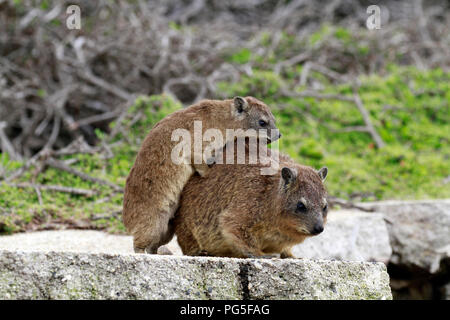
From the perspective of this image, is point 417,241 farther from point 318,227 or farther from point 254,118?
point 318,227

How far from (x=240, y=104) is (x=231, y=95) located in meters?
4.09

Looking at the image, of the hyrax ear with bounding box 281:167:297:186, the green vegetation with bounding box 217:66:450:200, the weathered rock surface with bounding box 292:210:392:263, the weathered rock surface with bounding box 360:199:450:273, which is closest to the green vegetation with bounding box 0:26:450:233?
the green vegetation with bounding box 217:66:450:200

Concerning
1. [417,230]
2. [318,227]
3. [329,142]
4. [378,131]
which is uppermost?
[378,131]

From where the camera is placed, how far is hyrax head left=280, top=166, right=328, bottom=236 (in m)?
4.05

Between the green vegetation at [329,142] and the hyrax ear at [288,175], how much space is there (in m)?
2.21

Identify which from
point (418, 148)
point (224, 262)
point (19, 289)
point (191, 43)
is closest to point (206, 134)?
point (224, 262)

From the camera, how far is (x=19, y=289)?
2.87 metres

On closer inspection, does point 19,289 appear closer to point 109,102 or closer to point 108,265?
point 108,265

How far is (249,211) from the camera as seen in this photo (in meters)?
4.23

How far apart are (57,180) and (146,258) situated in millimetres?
3769

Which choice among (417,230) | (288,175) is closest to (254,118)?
(288,175)

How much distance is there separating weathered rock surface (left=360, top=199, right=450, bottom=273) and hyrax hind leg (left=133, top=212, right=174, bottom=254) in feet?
9.89

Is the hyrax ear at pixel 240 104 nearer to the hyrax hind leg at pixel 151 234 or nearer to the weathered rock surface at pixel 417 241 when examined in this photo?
the hyrax hind leg at pixel 151 234

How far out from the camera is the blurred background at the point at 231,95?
641 cm
